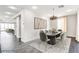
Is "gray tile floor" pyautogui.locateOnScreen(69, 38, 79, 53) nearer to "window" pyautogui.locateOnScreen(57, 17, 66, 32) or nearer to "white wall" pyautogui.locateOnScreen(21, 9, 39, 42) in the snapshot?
"window" pyautogui.locateOnScreen(57, 17, 66, 32)

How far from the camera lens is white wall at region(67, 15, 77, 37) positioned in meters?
1.89

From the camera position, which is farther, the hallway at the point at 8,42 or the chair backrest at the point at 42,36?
the chair backrest at the point at 42,36

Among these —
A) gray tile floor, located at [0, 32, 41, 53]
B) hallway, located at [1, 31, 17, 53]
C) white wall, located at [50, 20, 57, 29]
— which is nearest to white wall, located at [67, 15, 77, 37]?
white wall, located at [50, 20, 57, 29]

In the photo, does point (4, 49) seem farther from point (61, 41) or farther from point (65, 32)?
point (65, 32)

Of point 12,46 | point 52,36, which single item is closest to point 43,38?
point 52,36

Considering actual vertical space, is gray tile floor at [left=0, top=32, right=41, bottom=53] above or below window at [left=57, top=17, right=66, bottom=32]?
below

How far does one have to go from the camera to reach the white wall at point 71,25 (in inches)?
74.3

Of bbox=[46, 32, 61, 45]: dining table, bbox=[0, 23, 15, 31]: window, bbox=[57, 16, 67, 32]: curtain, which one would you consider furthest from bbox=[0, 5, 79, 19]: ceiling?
bbox=[46, 32, 61, 45]: dining table

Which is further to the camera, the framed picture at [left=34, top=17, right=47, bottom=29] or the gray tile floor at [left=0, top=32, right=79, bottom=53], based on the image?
the framed picture at [left=34, top=17, right=47, bottom=29]

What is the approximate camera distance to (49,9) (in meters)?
1.88

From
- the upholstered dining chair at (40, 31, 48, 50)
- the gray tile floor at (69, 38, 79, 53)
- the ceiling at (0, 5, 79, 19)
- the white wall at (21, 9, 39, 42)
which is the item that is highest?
the ceiling at (0, 5, 79, 19)

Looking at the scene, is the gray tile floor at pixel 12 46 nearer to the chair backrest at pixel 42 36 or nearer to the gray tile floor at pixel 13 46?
the gray tile floor at pixel 13 46

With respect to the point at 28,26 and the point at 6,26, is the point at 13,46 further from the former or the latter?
the point at 28,26

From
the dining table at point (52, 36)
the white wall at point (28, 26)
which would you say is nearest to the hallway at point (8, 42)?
the white wall at point (28, 26)
